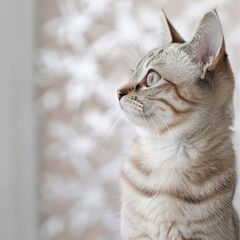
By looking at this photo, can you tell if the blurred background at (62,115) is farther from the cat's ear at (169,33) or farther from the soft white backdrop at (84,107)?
the cat's ear at (169,33)

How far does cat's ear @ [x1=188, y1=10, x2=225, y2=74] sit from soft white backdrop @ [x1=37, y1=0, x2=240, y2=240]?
43cm

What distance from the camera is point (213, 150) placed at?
99 centimetres

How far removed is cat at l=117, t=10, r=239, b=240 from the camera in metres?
0.96

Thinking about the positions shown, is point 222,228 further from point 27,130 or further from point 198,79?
point 27,130

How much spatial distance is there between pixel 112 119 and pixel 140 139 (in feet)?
1.37

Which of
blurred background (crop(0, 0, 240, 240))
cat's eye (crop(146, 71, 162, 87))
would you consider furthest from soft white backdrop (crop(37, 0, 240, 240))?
cat's eye (crop(146, 71, 162, 87))

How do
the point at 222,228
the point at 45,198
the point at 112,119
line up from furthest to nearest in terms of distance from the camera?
the point at 45,198 < the point at 112,119 < the point at 222,228

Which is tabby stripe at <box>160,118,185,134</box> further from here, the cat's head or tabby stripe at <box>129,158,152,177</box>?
tabby stripe at <box>129,158,152,177</box>

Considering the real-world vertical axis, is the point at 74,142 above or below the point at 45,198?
above

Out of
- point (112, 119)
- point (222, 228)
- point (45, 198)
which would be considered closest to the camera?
point (222, 228)

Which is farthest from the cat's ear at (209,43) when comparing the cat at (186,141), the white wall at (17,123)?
the white wall at (17,123)

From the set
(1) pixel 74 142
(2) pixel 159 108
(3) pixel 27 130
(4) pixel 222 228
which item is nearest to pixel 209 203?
(4) pixel 222 228

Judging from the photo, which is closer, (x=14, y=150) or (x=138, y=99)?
(x=138, y=99)

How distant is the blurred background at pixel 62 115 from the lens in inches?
59.3
